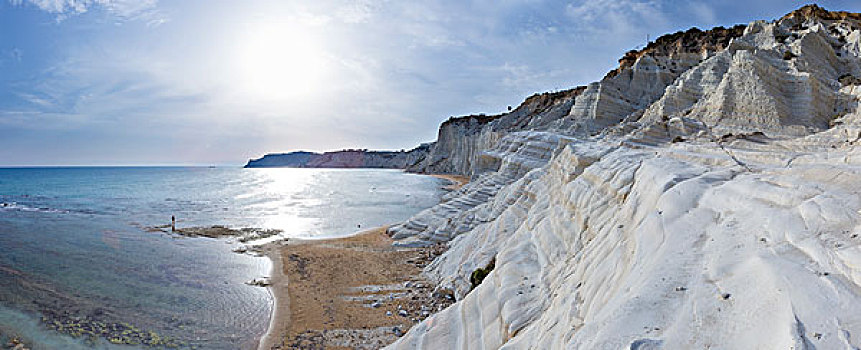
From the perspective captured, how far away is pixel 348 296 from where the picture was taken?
1327 centimetres

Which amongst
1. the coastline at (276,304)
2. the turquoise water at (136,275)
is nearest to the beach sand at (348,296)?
the coastline at (276,304)

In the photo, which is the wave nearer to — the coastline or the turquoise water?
the turquoise water

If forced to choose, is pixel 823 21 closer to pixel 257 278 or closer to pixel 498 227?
pixel 498 227

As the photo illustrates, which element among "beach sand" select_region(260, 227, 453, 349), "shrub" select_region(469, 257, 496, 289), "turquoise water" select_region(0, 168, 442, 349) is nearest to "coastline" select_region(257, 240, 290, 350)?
"beach sand" select_region(260, 227, 453, 349)

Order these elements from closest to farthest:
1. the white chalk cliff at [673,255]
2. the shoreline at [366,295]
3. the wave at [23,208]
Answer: the white chalk cliff at [673,255]
the shoreline at [366,295]
the wave at [23,208]

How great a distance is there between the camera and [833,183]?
3.85 meters

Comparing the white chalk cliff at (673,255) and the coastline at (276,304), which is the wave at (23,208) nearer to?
Result: the coastline at (276,304)

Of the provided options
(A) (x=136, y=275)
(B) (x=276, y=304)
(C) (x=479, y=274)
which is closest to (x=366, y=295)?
(B) (x=276, y=304)

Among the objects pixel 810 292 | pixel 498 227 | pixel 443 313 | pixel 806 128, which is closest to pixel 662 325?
pixel 810 292

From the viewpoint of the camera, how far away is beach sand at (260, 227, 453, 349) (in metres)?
10.4

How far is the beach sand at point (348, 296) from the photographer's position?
34.2 feet

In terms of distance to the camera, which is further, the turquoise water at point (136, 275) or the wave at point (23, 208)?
the wave at point (23, 208)

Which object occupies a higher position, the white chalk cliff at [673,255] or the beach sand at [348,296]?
the white chalk cliff at [673,255]

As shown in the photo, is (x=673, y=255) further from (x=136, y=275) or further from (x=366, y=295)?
(x=136, y=275)
